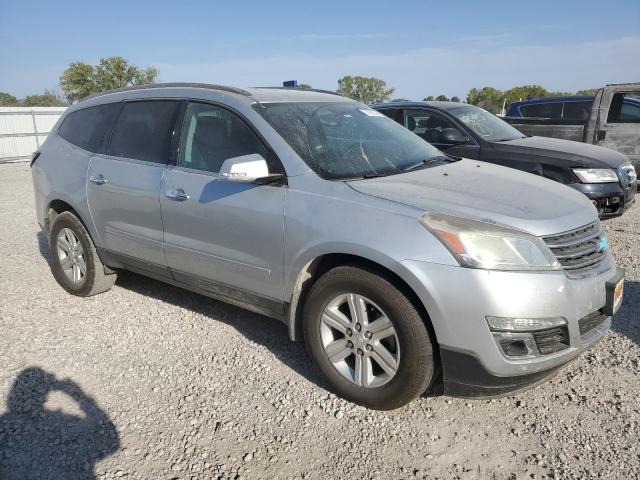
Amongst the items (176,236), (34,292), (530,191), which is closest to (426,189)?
(530,191)

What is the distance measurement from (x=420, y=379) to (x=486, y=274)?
2.12 ft

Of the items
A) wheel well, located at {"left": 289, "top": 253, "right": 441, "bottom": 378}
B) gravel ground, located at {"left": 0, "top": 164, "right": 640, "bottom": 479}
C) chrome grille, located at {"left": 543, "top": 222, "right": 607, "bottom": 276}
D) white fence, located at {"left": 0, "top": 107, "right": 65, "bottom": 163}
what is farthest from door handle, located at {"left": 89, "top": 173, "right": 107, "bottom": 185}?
white fence, located at {"left": 0, "top": 107, "right": 65, "bottom": 163}

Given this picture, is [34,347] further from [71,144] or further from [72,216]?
[71,144]

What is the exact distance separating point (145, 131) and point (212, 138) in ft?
2.31

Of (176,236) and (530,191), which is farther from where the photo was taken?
(176,236)

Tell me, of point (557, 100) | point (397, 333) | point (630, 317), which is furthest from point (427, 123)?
point (557, 100)

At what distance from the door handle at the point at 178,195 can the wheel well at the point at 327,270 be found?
1038 millimetres

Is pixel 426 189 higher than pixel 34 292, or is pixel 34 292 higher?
pixel 426 189

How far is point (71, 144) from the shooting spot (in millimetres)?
4586

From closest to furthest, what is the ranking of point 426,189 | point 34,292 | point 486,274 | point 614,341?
1. point 486,274
2. point 426,189
3. point 614,341
4. point 34,292

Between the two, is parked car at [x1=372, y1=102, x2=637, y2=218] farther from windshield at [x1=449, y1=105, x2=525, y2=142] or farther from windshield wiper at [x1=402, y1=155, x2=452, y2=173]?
windshield wiper at [x1=402, y1=155, x2=452, y2=173]

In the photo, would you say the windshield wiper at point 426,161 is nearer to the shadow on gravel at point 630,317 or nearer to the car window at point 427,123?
the shadow on gravel at point 630,317

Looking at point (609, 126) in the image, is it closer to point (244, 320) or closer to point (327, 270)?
point (244, 320)

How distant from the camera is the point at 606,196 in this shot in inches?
232
